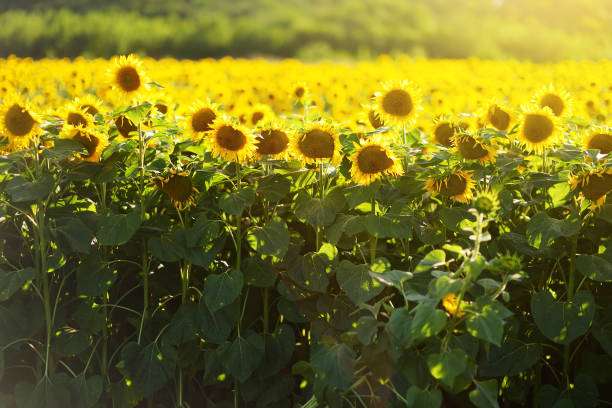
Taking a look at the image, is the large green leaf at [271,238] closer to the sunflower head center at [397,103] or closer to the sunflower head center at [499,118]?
the sunflower head center at [397,103]

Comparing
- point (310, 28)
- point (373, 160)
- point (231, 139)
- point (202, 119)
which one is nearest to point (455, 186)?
point (373, 160)

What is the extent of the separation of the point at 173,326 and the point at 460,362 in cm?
109

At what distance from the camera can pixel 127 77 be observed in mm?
2773

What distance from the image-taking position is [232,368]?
2.51 metres

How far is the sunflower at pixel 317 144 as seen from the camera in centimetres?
245

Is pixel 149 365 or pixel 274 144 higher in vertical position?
pixel 274 144

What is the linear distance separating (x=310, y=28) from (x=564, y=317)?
59.6 ft

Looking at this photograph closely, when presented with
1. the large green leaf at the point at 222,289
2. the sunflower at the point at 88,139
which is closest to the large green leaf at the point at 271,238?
the large green leaf at the point at 222,289

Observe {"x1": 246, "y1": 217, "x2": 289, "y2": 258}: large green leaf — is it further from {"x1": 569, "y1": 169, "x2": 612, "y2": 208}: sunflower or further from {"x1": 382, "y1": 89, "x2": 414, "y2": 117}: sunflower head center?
{"x1": 569, "y1": 169, "x2": 612, "y2": 208}: sunflower

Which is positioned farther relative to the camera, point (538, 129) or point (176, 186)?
point (538, 129)

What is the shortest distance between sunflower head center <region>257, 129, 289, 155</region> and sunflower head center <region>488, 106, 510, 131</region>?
869 mm

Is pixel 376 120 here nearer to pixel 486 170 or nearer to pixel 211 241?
pixel 486 170

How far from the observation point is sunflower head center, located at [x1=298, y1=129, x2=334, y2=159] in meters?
2.44

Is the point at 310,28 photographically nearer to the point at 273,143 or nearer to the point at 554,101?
the point at 554,101
